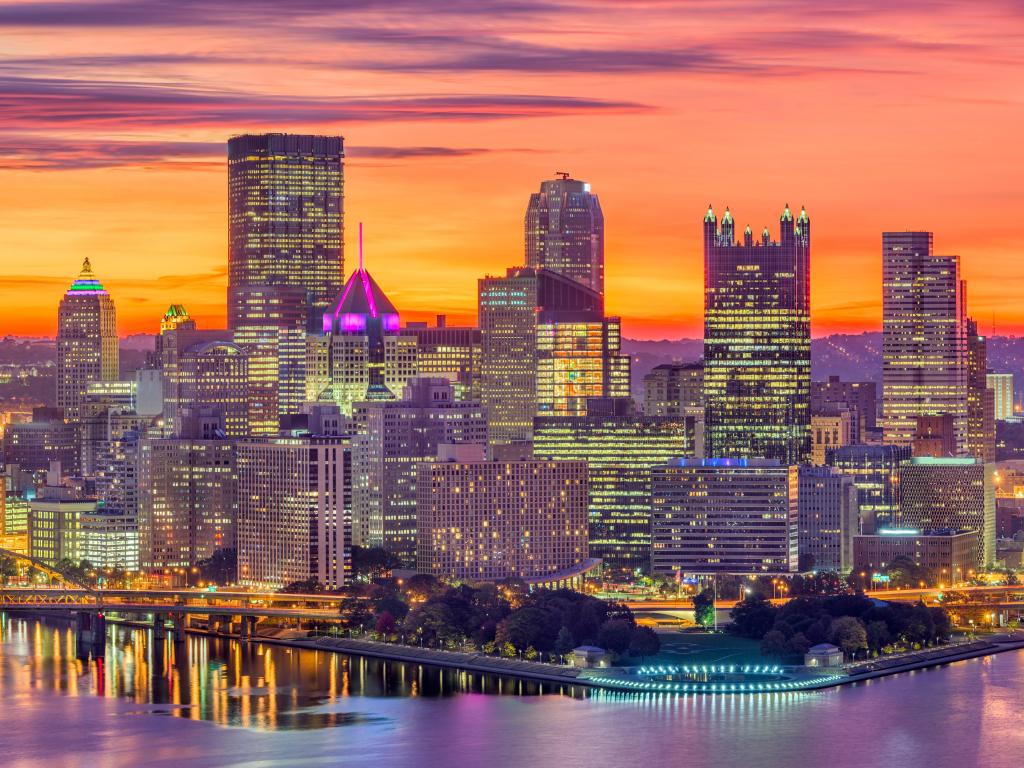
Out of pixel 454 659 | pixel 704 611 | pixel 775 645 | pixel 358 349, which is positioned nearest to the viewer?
pixel 775 645

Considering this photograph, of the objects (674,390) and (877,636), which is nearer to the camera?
(877,636)

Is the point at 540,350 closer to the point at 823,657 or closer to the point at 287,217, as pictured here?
the point at 287,217

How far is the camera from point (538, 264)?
152 m

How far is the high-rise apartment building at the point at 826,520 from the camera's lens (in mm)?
110625

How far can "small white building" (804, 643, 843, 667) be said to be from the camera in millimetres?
85938

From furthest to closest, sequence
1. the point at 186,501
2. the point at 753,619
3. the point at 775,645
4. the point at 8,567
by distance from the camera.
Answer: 1. the point at 186,501
2. the point at 8,567
3. the point at 753,619
4. the point at 775,645

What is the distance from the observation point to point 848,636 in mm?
88062

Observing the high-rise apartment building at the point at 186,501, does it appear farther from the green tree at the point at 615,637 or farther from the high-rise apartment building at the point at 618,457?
the green tree at the point at 615,637

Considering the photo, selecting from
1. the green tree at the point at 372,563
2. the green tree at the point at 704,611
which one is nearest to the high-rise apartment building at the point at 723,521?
the green tree at the point at 372,563

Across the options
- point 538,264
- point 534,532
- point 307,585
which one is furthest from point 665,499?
point 538,264

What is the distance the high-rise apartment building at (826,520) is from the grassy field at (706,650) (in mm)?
18263

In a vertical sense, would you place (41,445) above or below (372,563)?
above

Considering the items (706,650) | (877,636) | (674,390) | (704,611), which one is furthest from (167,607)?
(674,390)

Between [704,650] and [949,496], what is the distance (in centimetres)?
3175
